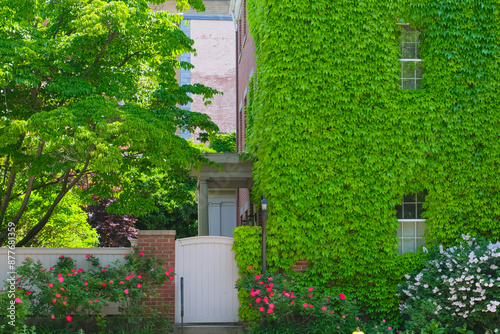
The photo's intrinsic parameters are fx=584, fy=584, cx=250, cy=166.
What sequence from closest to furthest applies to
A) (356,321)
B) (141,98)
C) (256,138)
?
1. (356,321)
2. (256,138)
3. (141,98)

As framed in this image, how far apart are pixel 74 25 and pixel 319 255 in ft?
23.1

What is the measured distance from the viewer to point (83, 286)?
10.8 meters

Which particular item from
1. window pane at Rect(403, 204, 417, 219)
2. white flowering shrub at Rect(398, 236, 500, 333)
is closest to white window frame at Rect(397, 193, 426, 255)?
window pane at Rect(403, 204, 417, 219)

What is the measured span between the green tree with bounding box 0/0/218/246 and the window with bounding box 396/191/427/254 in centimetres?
484

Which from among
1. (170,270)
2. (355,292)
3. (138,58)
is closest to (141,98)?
(138,58)

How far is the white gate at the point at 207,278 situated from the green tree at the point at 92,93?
1789 millimetres

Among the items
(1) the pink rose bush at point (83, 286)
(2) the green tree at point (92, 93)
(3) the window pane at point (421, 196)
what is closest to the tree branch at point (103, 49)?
(2) the green tree at point (92, 93)

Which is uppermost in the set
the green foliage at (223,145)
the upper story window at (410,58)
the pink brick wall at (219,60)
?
the pink brick wall at (219,60)

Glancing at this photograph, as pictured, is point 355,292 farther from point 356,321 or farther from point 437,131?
point 437,131

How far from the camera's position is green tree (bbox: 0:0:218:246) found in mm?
11211

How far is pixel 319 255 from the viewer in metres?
12.1

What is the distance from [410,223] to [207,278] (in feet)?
15.0

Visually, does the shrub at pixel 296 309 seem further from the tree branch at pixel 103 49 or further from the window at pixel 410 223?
the tree branch at pixel 103 49

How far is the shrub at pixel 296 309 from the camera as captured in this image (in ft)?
35.9
